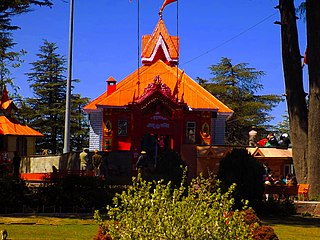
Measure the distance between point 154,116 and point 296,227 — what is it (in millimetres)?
23244

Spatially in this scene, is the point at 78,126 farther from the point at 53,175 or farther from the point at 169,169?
the point at 53,175

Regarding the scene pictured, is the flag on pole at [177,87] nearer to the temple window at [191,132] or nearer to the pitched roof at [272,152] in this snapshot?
the temple window at [191,132]

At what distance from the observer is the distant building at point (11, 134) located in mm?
41625

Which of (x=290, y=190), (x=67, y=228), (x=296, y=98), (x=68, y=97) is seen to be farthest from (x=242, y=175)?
(x=68, y=97)

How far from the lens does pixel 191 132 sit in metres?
39.4

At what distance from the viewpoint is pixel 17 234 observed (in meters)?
12.0

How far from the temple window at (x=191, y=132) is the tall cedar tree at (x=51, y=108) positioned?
2373 cm

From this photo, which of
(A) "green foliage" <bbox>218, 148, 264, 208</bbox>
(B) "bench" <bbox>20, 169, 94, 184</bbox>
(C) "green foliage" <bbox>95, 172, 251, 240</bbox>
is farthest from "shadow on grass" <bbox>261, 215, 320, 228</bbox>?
(C) "green foliage" <bbox>95, 172, 251, 240</bbox>

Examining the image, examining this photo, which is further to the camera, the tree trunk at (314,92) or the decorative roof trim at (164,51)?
the decorative roof trim at (164,51)

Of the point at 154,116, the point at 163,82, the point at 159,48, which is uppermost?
the point at 159,48

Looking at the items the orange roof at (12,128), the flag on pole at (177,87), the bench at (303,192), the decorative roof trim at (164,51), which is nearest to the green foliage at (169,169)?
the bench at (303,192)

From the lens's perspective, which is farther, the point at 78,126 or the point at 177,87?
the point at 78,126

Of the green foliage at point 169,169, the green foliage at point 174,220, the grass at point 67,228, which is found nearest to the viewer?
the green foliage at point 174,220

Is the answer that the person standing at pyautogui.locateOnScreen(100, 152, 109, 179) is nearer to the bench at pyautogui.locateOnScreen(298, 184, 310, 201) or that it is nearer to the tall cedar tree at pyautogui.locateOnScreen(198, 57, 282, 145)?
the bench at pyautogui.locateOnScreen(298, 184, 310, 201)
